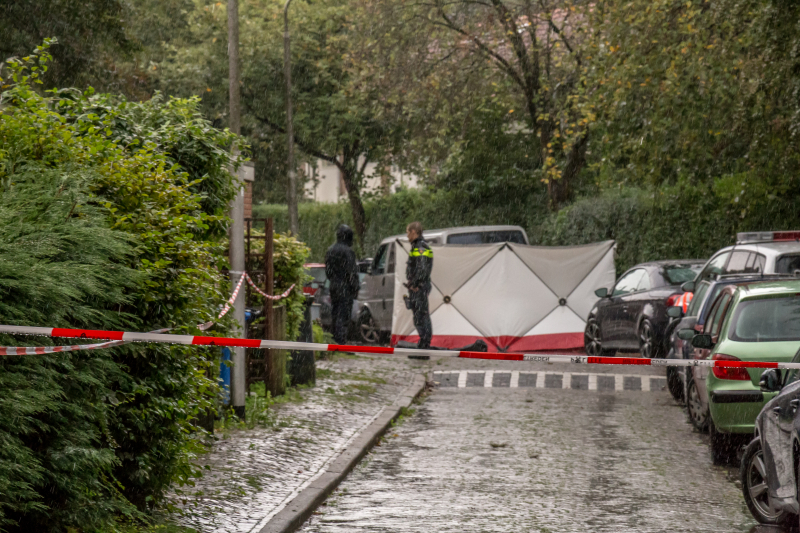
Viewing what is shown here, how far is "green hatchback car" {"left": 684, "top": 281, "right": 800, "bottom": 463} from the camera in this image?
→ 8.51m

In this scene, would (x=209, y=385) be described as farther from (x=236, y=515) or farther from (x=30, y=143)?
(x=30, y=143)

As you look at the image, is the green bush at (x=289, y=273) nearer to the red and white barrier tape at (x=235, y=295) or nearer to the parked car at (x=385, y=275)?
the red and white barrier tape at (x=235, y=295)

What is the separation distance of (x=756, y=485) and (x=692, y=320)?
5680mm

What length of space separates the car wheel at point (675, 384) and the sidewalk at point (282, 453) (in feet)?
10.5

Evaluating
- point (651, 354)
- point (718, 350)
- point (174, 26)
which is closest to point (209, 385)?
point (718, 350)

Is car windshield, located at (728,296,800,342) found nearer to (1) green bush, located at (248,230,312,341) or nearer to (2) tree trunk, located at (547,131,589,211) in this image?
(1) green bush, located at (248,230,312,341)

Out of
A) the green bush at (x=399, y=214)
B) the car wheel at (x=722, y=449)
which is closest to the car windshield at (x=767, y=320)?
the car wheel at (x=722, y=449)

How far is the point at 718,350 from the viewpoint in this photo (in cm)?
893

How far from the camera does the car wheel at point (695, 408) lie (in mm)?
10438

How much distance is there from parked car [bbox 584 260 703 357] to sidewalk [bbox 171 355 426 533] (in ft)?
11.9

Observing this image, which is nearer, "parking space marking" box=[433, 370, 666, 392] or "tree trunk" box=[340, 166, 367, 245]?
"parking space marking" box=[433, 370, 666, 392]

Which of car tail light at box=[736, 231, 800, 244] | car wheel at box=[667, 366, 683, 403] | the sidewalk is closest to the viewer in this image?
the sidewalk

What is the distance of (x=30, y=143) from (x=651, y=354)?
11318 millimetres

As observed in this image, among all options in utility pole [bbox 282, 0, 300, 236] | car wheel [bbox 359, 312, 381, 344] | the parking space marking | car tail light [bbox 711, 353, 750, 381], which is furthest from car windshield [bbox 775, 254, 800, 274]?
utility pole [bbox 282, 0, 300, 236]
